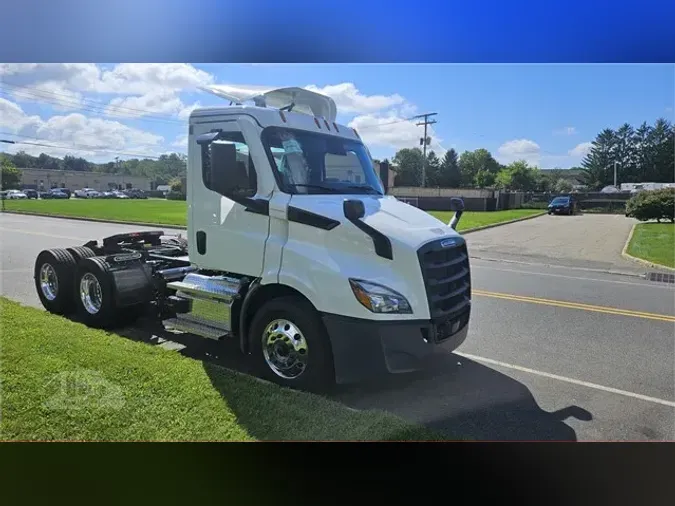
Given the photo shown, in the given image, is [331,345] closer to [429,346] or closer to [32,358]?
[429,346]

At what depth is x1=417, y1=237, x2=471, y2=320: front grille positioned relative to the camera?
3.18 m

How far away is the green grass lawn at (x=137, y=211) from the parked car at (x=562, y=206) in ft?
0.40

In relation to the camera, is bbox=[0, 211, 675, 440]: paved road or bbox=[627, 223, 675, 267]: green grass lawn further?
bbox=[627, 223, 675, 267]: green grass lawn

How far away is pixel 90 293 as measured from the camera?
487cm

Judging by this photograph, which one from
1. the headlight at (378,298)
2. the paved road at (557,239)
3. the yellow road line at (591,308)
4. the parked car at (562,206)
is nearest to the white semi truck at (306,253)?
the headlight at (378,298)

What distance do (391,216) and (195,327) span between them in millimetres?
1851

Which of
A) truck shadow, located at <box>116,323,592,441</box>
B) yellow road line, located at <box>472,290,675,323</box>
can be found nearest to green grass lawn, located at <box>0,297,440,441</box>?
truck shadow, located at <box>116,323,592,441</box>

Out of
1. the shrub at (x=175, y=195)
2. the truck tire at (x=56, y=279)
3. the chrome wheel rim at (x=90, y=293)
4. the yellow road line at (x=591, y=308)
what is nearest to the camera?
the shrub at (x=175, y=195)

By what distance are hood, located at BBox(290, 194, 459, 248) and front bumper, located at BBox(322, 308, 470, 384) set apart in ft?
1.78

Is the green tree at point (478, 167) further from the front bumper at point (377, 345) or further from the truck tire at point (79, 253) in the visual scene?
the truck tire at point (79, 253)

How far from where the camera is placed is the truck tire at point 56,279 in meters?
4.92

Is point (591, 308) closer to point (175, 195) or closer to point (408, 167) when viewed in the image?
point (408, 167)

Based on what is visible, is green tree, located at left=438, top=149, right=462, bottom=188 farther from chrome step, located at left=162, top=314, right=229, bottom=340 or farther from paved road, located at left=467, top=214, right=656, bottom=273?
chrome step, located at left=162, top=314, right=229, bottom=340

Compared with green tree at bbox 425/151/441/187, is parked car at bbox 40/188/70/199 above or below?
below
